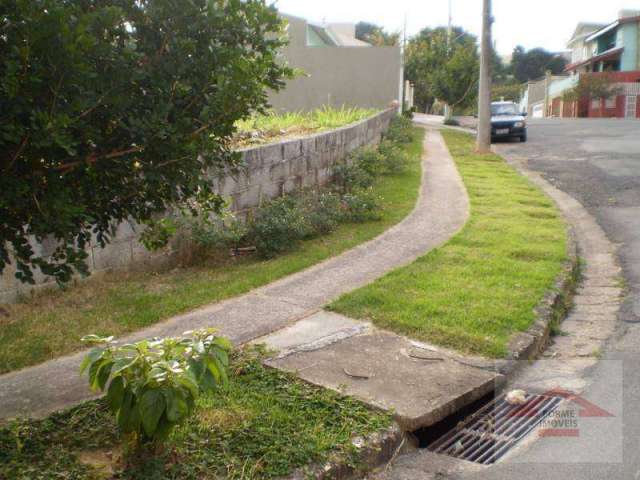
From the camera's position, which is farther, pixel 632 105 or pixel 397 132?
pixel 632 105

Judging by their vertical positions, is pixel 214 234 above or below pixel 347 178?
below

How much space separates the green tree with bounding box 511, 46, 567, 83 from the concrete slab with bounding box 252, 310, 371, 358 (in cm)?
7652

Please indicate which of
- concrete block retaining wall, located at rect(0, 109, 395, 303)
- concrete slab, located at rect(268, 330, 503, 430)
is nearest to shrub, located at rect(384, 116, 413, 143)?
concrete block retaining wall, located at rect(0, 109, 395, 303)

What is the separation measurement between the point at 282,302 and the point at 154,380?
9.98ft

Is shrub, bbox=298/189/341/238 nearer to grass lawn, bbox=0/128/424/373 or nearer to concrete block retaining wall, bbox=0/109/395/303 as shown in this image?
grass lawn, bbox=0/128/424/373

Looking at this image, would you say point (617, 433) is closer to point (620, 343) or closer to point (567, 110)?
point (620, 343)

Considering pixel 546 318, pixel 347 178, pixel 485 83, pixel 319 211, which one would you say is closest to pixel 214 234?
pixel 319 211

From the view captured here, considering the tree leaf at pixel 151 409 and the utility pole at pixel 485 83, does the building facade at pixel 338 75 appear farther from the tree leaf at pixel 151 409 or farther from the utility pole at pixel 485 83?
the tree leaf at pixel 151 409

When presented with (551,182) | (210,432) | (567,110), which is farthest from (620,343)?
(567,110)

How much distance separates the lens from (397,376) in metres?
4.64

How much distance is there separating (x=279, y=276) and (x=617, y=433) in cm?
373

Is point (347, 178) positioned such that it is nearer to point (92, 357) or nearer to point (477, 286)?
point (477, 286)

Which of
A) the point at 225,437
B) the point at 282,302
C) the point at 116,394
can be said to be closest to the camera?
the point at 116,394

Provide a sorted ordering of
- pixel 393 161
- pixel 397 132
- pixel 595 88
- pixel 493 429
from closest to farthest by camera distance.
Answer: pixel 493 429 → pixel 393 161 → pixel 397 132 → pixel 595 88
